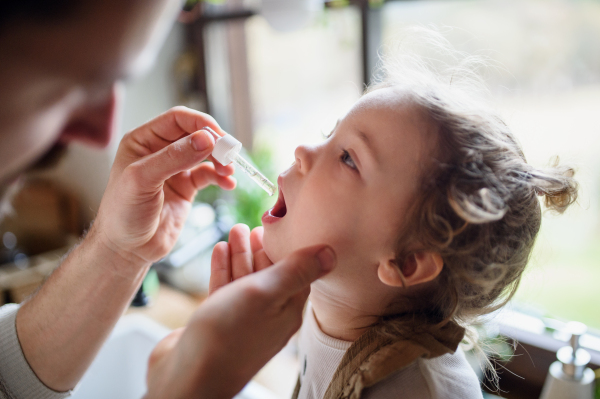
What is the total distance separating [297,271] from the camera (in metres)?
0.59

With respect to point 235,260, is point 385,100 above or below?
above

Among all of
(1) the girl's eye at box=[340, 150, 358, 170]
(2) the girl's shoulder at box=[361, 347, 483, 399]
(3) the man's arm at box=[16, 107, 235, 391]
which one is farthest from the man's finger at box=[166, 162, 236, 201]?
(2) the girl's shoulder at box=[361, 347, 483, 399]

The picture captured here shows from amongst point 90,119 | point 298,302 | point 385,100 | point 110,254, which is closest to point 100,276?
point 110,254

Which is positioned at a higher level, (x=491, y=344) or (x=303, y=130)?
(x=303, y=130)

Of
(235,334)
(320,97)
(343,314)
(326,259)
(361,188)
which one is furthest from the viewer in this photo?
(320,97)

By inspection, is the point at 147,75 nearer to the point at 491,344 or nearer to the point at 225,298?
the point at 225,298

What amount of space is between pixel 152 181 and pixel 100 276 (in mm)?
259

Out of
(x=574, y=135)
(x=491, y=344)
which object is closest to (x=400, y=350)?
(x=491, y=344)

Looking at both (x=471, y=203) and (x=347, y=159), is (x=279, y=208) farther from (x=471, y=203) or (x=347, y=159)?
(x=471, y=203)

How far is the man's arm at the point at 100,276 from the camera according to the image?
827mm

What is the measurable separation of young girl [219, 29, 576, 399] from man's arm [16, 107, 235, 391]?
26cm

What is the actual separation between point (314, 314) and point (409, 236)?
331 millimetres

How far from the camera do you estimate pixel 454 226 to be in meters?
0.71

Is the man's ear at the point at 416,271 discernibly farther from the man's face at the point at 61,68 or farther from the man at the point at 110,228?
the man's face at the point at 61,68
